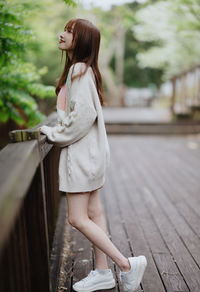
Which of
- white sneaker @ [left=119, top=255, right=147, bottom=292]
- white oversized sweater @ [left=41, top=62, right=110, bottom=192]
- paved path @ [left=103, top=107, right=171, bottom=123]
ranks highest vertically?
white oversized sweater @ [left=41, top=62, right=110, bottom=192]

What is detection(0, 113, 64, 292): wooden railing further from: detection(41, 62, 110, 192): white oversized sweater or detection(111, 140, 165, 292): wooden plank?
detection(111, 140, 165, 292): wooden plank

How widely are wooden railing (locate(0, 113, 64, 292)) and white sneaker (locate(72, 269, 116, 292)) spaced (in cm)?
51

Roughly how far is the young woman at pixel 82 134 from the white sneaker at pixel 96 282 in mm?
199

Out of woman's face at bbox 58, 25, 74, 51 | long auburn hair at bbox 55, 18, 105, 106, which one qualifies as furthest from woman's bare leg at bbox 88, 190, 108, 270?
woman's face at bbox 58, 25, 74, 51

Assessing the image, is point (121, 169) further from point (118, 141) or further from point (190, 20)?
point (190, 20)

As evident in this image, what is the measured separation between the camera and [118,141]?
9.75 metres

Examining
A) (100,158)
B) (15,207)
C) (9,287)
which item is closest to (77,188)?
(100,158)

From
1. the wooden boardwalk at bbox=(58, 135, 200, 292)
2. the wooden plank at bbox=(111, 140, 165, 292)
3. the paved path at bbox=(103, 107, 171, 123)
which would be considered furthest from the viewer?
the paved path at bbox=(103, 107, 171, 123)

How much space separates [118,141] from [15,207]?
8.51 meters

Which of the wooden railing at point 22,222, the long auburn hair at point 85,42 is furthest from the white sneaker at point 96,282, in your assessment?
the long auburn hair at point 85,42

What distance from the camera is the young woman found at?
2211mm

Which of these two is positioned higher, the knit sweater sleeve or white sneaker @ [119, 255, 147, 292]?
the knit sweater sleeve

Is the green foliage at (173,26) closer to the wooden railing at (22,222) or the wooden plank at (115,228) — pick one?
the wooden plank at (115,228)

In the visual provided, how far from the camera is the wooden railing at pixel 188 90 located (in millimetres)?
11516
